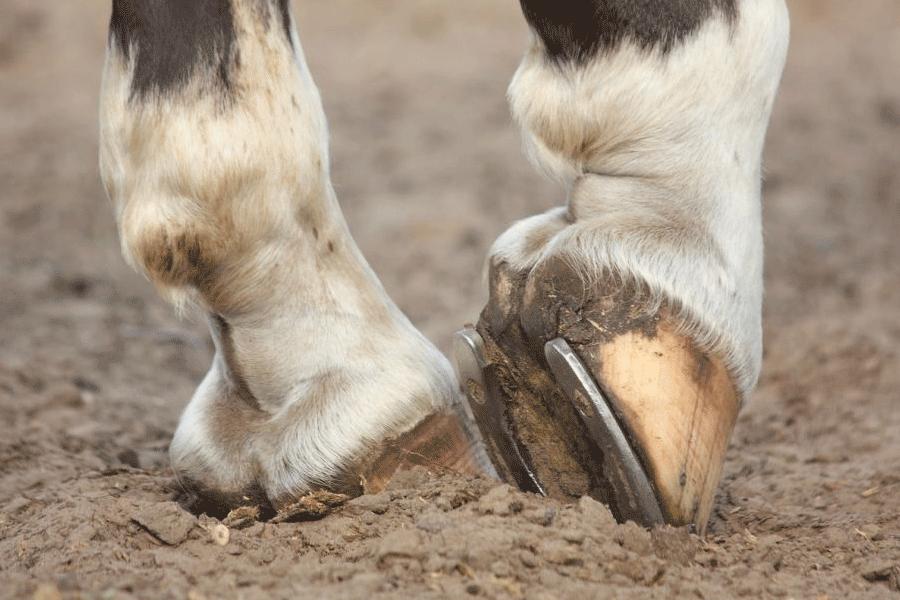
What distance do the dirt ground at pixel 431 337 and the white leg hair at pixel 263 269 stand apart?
0.12 metres

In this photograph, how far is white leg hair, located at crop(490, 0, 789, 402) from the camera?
146cm

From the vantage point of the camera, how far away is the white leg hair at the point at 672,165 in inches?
57.6

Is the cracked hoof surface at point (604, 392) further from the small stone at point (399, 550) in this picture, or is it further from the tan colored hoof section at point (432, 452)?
the small stone at point (399, 550)

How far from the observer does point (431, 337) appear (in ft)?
10.8

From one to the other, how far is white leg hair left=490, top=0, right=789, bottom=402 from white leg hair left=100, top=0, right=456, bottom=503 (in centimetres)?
26

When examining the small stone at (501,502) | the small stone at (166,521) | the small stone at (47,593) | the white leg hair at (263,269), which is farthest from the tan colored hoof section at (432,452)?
the small stone at (47,593)

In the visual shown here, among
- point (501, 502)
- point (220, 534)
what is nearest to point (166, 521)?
point (220, 534)

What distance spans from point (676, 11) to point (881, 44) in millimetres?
5495

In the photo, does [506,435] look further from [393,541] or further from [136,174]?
[136,174]

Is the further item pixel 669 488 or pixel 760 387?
pixel 760 387

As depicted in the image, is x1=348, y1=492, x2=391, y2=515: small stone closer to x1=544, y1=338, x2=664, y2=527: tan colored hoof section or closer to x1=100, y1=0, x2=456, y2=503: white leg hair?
x1=100, y1=0, x2=456, y2=503: white leg hair

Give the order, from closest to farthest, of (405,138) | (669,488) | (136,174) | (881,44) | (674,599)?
(674,599), (669,488), (136,174), (405,138), (881,44)

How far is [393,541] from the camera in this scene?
1379 millimetres

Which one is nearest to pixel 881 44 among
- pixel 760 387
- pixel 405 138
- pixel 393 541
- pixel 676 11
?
pixel 405 138
